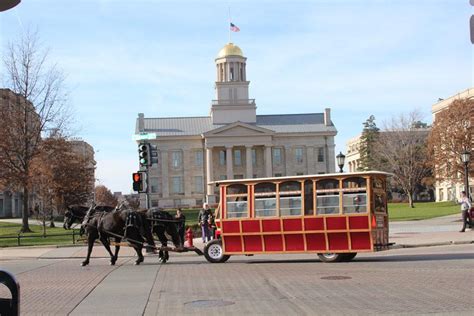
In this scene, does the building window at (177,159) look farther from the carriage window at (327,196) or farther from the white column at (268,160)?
the carriage window at (327,196)

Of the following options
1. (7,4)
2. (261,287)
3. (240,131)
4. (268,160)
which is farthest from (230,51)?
(7,4)

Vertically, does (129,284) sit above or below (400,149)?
below

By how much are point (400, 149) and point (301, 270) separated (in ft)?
259

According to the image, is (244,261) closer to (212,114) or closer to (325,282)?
(325,282)

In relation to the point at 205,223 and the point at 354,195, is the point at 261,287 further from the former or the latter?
the point at 205,223

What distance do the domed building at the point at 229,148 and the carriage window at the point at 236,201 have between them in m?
94.9

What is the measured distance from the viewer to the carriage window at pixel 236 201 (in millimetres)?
20031

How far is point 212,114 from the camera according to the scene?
11881 cm

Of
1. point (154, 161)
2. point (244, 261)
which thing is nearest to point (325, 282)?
point (244, 261)

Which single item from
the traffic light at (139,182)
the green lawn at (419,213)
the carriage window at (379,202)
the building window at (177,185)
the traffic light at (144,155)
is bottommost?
the green lawn at (419,213)

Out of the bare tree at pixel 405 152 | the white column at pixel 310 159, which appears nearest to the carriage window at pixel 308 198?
the bare tree at pixel 405 152

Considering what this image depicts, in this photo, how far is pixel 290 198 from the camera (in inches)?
765

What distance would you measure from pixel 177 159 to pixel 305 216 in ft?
327

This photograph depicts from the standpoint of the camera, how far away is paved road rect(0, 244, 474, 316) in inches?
→ 425
